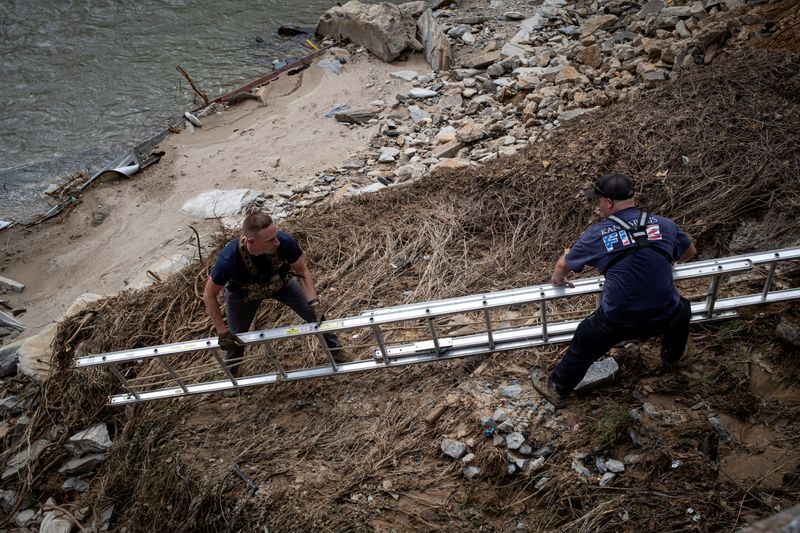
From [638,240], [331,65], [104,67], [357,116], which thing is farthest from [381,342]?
[104,67]

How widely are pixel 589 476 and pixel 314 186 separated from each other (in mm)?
6561

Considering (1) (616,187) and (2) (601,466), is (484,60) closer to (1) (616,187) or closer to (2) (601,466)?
(1) (616,187)

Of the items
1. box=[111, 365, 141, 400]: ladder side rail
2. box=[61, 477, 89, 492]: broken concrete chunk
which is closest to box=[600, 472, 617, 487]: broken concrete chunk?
box=[111, 365, 141, 400]: ladder side rail

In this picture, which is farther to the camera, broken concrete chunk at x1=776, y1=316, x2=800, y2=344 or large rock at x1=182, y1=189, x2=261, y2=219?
large rock at x1=182, y1=189, x2=261, y2=219

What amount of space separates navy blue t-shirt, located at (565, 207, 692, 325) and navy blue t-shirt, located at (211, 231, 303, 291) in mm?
2162

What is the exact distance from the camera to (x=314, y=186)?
8.70m

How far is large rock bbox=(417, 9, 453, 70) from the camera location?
11.2m

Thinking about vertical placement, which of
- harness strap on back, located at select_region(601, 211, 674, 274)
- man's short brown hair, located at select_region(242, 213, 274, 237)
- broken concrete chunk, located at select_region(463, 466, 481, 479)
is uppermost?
man's short brown hair, located at select_region(242, 213, 274, 237)

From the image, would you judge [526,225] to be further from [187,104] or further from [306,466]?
[187,104]

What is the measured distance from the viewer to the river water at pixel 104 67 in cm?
1184

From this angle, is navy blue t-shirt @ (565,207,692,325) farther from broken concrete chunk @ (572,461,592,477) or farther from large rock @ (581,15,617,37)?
large rock @ (581,15,617,37)

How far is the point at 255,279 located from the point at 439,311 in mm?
1470

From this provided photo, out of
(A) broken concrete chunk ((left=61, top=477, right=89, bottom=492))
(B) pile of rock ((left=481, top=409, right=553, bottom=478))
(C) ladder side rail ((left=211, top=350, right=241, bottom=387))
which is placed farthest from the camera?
(A) broken concrete chunk ((left=61, top=477, right=89, bottom=492))

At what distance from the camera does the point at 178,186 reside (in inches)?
391
